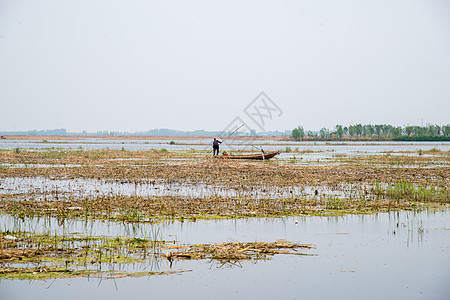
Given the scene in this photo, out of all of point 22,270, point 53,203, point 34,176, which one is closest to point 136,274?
point 22,270

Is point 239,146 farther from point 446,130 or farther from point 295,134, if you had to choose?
point 446,130

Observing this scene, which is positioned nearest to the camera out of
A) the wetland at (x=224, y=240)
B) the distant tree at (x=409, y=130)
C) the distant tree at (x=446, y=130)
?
the wetland at (x=224, y=240)

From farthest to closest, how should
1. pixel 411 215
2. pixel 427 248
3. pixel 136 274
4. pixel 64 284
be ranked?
pixel 411 215 → pixel 427 248 → pixel 136 274 → pixel 64 284

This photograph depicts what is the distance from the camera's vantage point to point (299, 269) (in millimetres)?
9609

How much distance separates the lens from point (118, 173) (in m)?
27.2

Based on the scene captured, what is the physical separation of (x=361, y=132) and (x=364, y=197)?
133350mm

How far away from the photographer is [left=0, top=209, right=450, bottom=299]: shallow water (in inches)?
326

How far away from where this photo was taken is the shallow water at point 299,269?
8.27 m

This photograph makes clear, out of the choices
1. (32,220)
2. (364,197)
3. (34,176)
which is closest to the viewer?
(32,220)

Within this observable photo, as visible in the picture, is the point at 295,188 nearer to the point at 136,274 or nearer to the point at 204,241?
the point at 204,241

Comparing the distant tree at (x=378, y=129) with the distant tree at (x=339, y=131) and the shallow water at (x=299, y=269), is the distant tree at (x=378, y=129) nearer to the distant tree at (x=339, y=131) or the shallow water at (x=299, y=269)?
the distant tree at (x=339, y=131)

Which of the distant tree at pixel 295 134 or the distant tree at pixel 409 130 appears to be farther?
the distant tree at pixel 409 130

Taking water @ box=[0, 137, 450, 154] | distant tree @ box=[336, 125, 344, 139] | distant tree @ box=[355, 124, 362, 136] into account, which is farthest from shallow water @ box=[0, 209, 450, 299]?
distant tree @ box=[355, 124, 362, 136]

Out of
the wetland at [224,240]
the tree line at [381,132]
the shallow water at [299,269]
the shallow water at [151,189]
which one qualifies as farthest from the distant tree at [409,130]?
the shallow water at [299,269]
